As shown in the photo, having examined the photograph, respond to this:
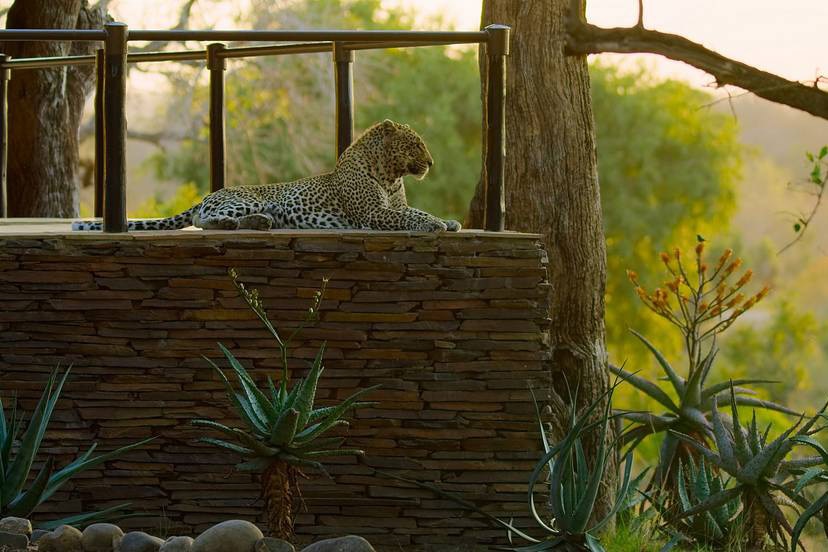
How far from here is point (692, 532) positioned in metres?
7.77

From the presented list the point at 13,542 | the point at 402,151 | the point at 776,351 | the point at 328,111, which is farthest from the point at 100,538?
the point at 776,351

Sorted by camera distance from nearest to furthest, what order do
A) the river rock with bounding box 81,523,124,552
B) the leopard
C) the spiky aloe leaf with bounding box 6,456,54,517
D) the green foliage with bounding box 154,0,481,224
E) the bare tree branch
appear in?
the river rock with bounding box 81,523,124,552 → the spiky aloe leaf with bounding box 6,456,54,517 → the leopard → the bare tree branch → the green foliage with bounding box 154,0,481,224

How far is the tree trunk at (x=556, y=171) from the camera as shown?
8.85 metres

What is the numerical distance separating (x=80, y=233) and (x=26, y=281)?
0.35 m

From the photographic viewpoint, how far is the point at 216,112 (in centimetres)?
891

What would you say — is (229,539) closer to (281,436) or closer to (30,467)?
(281,436)

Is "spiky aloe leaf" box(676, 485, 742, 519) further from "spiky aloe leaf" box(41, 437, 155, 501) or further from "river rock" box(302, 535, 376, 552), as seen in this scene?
"spiky aloe leaf" box(41, 437, 155, 501)

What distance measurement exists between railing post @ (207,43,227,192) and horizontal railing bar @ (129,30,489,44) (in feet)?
6.19

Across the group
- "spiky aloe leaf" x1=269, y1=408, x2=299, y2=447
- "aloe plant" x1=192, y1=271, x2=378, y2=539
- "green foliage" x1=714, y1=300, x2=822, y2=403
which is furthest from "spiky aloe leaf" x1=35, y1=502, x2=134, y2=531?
"green foliage" x1=714, y1=300, x2=822, y2=403

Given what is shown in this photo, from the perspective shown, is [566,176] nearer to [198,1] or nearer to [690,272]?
[198,1]

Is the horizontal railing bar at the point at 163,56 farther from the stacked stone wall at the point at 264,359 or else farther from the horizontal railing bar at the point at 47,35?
the stacked stone wall at the point at 264,359

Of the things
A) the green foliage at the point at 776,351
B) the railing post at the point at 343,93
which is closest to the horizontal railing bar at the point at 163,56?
the railing post at the point at 343,93

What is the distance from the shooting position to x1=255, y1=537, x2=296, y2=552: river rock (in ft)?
18.4

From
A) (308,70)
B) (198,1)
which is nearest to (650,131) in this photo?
(308,70)
